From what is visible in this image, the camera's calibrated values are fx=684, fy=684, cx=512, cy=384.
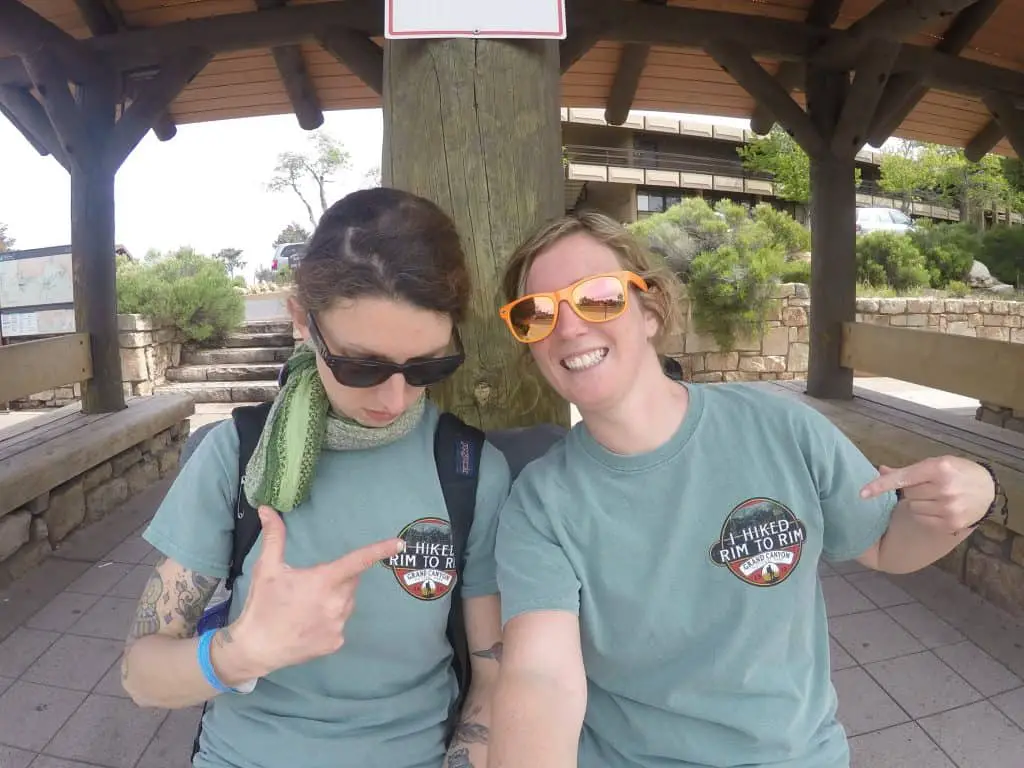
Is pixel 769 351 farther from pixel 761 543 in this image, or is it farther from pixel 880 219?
pixel 880 219

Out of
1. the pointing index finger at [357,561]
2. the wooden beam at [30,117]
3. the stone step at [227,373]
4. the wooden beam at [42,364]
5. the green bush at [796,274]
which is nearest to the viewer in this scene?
the pointing index finger at [357,561]

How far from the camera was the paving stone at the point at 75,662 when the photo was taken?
2.56 m

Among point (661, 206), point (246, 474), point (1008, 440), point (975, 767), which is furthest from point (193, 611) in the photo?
point (661, 206)

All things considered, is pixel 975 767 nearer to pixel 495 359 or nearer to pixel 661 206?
pixel 495 359

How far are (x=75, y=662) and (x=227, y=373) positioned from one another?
6160mm

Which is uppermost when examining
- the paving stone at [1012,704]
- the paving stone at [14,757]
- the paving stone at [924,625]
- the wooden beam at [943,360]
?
the wooden beam at [943,360]

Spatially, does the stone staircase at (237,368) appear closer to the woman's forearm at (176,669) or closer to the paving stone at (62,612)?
the paving stone at (62,612)

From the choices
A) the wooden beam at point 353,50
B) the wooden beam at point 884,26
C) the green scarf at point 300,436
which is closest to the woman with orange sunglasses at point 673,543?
the green scarf at point 300,436

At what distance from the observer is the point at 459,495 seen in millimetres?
1231

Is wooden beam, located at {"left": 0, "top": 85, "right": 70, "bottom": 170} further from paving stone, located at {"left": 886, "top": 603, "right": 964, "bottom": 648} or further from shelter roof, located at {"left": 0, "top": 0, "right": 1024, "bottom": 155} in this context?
paving stone, located at {"left": 886, "top": 603, "right": 964, "bottom": 648}

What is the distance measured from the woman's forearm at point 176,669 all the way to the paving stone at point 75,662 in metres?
1.79

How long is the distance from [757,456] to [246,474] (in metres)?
0.86

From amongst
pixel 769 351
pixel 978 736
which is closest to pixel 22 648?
pixel 978 736

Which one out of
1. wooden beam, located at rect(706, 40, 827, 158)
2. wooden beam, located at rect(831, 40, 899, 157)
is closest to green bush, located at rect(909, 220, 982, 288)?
wooden beam, located at rect(831, 40, 899, 157)
